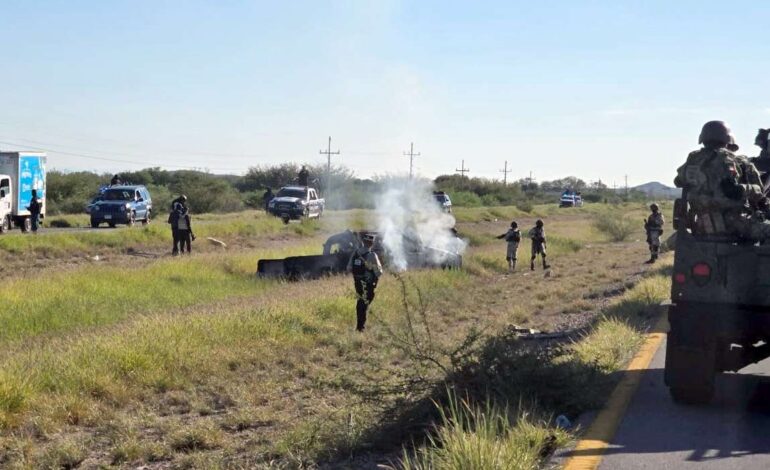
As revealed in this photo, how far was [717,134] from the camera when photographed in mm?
9117

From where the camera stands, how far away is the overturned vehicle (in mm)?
24250

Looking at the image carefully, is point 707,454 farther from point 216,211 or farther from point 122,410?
point 216,211

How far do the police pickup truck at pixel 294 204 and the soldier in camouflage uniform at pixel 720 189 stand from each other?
123 feet

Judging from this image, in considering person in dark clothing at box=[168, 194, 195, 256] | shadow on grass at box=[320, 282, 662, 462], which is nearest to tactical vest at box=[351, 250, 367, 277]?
shadow on grass at box=[320, 282, 662, 462]

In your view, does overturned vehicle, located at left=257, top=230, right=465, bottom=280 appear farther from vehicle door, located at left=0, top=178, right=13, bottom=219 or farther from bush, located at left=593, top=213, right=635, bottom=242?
bush, located at left=593, top=213, right=635, bottom=242

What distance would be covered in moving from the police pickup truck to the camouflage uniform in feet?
123

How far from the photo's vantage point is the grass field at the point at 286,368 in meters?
7.66

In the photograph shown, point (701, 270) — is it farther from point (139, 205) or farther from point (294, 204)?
point (294, 204)

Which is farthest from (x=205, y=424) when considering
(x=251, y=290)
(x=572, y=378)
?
(x=251, y=290)

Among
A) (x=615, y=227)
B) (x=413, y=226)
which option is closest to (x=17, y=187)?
(x=413, y=226)

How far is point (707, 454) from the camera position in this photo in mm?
7113

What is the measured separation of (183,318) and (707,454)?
10142mm

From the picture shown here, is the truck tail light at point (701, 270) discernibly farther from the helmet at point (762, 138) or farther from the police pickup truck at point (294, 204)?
the police pickup truck at point (294, 204)

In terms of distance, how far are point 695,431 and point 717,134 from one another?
2821 millimetres
